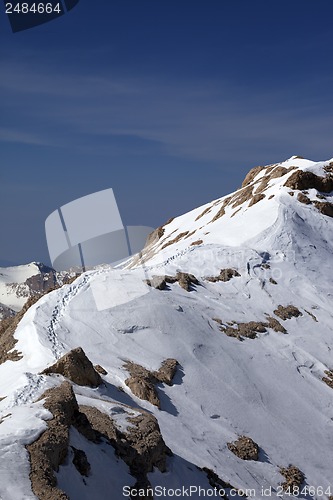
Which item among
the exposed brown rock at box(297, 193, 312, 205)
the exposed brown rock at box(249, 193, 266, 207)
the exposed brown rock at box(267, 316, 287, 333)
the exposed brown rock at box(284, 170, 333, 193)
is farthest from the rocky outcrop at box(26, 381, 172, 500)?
the exposed brown rock at box(284, 170, 333, 193)

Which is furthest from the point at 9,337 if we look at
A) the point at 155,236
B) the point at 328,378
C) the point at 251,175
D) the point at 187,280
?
the point at 155,236

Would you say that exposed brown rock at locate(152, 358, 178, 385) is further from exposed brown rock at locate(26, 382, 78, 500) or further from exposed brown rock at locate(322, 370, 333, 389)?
exposed brown rock at locate(26, 382, 78, 500)

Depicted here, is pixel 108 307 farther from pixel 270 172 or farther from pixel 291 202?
pixel 270 172

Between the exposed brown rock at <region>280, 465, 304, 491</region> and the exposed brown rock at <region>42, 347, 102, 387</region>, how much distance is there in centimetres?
882

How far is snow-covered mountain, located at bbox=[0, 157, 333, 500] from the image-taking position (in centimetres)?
1484

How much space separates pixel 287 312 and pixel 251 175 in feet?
125

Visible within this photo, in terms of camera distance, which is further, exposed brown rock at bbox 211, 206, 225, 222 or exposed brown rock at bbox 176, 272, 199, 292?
exposed brown rock at bbox 211, 206, 225, 222

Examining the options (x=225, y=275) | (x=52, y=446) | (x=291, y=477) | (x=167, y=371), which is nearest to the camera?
(x=52, y=446)

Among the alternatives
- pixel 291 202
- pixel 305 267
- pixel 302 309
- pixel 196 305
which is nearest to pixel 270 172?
pixel 291 202

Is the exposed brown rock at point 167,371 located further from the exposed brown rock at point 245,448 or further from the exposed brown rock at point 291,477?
the exposed brown rock at point 291,477

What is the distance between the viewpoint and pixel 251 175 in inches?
2859

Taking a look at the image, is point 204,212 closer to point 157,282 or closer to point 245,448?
point 157,282

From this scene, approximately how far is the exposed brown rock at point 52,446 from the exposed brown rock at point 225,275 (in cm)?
2315

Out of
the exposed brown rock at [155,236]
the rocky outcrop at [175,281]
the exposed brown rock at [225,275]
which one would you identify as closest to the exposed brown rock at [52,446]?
A: the rocky outcrop at [175,281]
